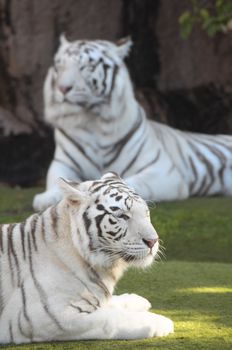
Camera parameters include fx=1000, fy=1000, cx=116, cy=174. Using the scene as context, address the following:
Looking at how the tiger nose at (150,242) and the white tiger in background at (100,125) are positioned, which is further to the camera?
the white tiger in background at (100,125)

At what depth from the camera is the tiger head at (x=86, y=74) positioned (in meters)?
8.95

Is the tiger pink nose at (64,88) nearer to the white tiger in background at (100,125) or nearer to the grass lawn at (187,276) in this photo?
the white tiger in background at (100,125)

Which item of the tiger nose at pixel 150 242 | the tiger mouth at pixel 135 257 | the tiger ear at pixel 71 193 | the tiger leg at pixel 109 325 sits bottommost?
the tiger leg at pixel 109 325

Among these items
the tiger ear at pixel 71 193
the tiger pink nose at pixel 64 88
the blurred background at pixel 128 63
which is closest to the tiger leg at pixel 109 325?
the tiger ear at pixel 71 193

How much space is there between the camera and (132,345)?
4266mm

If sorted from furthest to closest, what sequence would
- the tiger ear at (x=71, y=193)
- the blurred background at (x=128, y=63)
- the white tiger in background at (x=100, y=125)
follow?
the blurred background at (x=128, y=63), the white tiger in background at (x=100, y=125), the tiger ear at (x=71, y=193)

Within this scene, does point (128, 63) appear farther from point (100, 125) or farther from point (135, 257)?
point (135, 257)

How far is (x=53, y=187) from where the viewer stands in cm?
862

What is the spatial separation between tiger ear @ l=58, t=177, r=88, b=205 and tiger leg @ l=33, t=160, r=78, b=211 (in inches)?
143

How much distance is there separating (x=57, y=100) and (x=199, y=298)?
13.0 ft

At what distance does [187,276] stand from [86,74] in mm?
3339

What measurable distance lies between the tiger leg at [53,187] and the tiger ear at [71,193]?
143 inches

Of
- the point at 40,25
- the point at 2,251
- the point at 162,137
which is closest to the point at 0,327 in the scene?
the point at 2,251

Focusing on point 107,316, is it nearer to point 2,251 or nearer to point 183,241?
point 2,251
